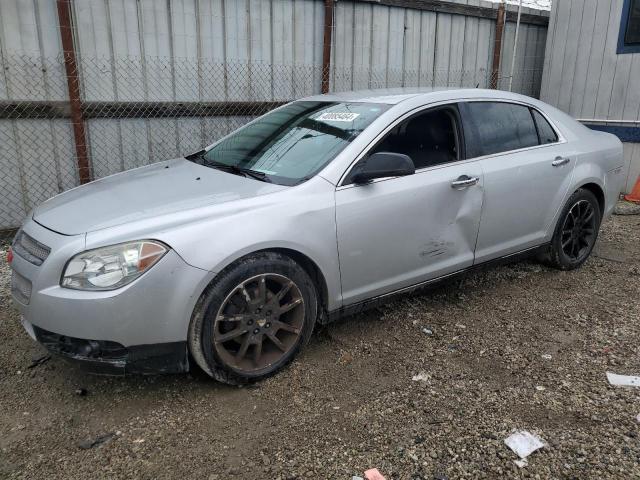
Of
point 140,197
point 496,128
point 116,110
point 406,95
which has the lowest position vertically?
point 140,197

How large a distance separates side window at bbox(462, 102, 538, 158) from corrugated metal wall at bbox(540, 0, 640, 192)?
4314mm

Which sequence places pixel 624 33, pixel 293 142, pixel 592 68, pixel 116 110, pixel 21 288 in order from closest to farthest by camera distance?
pixel 21 288 → pixel 293 142 → pixel 116 110 → pixel 624 33 → pixel 592 68

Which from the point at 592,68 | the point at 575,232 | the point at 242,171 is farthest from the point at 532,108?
Result: the point at 592,68

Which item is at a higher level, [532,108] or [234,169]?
[532,108]

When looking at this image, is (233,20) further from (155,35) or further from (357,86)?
(357,86)

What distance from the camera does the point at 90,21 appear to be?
5.47 meters

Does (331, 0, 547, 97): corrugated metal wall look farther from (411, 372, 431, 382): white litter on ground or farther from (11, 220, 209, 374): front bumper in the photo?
(11, 220, 209, 374): front bumper

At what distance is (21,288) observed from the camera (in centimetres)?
281

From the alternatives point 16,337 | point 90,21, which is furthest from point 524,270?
point 90,21

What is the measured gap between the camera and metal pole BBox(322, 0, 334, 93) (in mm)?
6664

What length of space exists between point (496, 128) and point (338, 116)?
1254mm

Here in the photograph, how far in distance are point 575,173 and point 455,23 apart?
4.30m

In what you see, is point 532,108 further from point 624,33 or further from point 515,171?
point 624,33

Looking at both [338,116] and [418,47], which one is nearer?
[338,116]
